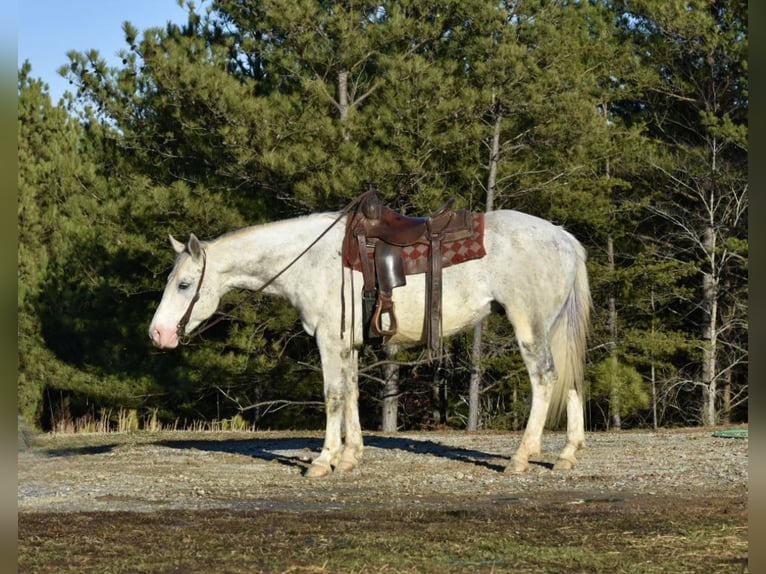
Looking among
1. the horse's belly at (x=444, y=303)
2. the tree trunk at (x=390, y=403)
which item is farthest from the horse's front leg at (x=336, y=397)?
the tree trunk at (x=390, y=403)

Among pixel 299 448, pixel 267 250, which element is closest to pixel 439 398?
pixel 299 448

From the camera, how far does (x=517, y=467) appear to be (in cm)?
1005

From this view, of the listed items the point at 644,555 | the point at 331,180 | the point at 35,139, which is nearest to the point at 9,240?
the point at 644,555

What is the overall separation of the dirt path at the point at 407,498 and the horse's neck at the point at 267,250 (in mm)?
1851

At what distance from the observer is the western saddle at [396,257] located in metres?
10.2

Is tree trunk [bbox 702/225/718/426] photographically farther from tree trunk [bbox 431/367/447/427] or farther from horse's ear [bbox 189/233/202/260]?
horse's ear [bbox 189/233/202/260]

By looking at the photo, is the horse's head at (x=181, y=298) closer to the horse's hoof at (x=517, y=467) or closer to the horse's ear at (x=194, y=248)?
the horse's ear at (x=194, y=248)

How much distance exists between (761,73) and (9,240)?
1.85 meters

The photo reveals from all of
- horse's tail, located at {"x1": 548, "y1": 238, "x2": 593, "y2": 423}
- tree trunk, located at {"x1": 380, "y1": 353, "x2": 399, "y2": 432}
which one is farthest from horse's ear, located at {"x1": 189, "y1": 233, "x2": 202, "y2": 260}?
tree trunk, located at {"x1": 380, "y1": 353, "x2": 399, "y2": 432}

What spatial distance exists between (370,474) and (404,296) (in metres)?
1.66

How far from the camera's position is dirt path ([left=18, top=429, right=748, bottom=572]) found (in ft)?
19.6

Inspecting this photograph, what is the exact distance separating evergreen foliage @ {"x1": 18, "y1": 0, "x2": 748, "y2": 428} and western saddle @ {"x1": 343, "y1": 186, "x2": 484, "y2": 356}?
1097 cm

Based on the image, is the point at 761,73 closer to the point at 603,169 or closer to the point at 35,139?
the point at 603,169

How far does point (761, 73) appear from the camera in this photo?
8.00 ft
